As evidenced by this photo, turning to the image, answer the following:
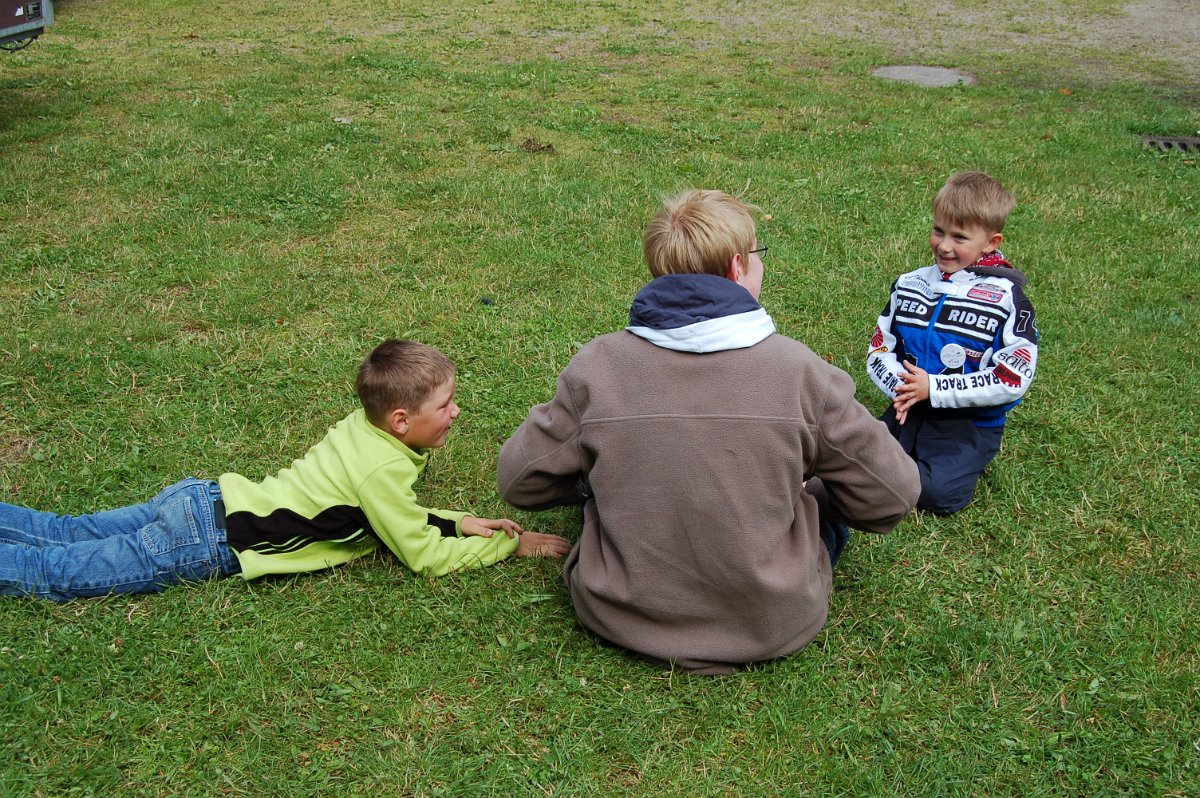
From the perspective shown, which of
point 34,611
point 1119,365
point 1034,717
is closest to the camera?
point 1034,717

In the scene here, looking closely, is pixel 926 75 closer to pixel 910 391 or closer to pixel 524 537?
pixel 910 391

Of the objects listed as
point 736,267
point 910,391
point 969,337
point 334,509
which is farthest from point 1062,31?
point 334,509

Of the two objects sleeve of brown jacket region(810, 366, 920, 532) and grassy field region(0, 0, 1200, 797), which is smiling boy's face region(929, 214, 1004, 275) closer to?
grassy field region(0, 0, 1200, 797)

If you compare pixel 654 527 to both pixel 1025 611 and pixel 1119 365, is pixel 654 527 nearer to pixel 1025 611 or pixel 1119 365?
pixel 1025 611

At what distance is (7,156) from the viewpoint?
7.37m

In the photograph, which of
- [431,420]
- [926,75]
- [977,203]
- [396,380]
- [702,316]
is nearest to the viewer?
[702,316]

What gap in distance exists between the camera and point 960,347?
3.88 meters

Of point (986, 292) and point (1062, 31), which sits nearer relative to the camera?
point (986, 292)

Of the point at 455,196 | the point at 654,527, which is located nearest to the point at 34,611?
the point at 654,527

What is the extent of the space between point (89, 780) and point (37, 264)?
12.9ft

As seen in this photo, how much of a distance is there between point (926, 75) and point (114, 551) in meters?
10.6

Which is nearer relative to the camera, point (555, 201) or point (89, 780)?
point (89, 780)

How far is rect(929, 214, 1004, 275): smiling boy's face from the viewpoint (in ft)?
12.6

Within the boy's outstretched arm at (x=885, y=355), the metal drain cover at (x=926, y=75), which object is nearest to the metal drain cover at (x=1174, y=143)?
the metal drain cover at (x=926, y=75)
